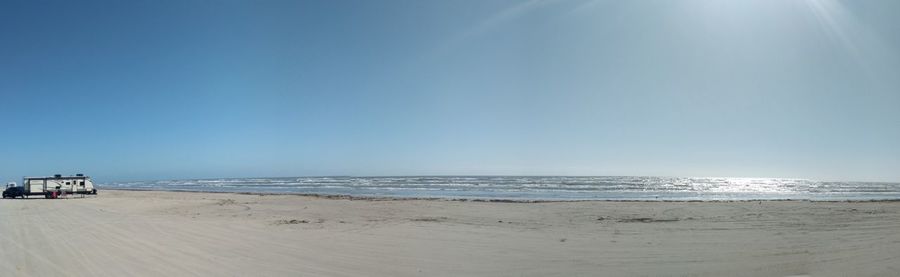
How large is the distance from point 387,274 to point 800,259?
24.3 ft

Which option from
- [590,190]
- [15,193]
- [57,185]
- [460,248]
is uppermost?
[57,185]

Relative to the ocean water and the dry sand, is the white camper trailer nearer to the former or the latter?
the ocean water

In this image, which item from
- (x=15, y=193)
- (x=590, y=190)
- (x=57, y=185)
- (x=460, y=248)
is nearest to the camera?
(x=460, y=248)

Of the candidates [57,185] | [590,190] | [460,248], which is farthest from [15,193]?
[590,190]

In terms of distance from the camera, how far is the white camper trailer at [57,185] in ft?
138

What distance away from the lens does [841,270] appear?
26.8ft

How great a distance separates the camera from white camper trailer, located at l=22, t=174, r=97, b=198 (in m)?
42.1

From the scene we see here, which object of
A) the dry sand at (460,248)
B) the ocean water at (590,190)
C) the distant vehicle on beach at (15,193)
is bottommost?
the ocean water at (590,190)

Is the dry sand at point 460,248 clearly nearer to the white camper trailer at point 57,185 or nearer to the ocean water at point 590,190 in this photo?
the ocean water at point 590,190

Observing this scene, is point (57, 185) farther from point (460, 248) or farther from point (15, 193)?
point (460, 248)

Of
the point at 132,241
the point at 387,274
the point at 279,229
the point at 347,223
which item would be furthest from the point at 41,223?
the point at 387,274

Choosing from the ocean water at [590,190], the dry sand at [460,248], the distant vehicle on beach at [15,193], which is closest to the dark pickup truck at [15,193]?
the distant vehicle on beach at [15,193]

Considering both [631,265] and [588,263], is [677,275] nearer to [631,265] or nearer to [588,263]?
[631,265]

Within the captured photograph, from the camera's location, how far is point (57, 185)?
142 feet
